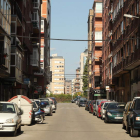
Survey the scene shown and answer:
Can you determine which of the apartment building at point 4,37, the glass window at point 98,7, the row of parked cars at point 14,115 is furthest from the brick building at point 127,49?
the glass window at point 98,7

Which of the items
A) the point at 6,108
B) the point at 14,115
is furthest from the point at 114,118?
the point at 14,115

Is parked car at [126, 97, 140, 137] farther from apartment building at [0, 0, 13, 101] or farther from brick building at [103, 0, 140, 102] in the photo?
apartment building at [0, 0, 13, 101]

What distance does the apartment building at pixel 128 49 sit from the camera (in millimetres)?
33972

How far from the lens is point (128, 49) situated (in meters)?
38.5

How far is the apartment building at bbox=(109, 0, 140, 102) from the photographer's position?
3397 centimetres

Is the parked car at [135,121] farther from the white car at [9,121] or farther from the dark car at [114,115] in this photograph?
the dark car at [114,115]

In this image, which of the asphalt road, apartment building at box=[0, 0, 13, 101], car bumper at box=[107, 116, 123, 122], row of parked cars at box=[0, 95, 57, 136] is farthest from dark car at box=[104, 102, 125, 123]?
apartment building at box=[0, 0, 13, 101]

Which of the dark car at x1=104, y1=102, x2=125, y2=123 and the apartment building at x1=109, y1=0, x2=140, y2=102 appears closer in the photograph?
the dark car at x1=104, y1=102, x2=125, y2=123

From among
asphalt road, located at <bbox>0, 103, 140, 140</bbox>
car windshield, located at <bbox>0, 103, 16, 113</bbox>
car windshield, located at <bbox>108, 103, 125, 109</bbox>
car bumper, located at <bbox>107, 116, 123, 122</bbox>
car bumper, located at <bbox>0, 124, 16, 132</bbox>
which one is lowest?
asphalt road, located at <bbox>0, 103, 140, 140</bbox>

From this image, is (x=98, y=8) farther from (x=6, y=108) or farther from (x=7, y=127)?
(x=7, y=127)

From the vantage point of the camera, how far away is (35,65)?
57.3 metres

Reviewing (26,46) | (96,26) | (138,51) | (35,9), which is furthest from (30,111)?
(96,26)

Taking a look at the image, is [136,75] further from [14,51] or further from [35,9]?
[35,9]

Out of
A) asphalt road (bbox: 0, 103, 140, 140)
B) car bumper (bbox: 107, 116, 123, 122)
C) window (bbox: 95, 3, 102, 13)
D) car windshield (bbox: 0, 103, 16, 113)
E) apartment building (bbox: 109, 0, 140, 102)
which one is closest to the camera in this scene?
asphalt road (bbox: 0, 103, 140, 140)
